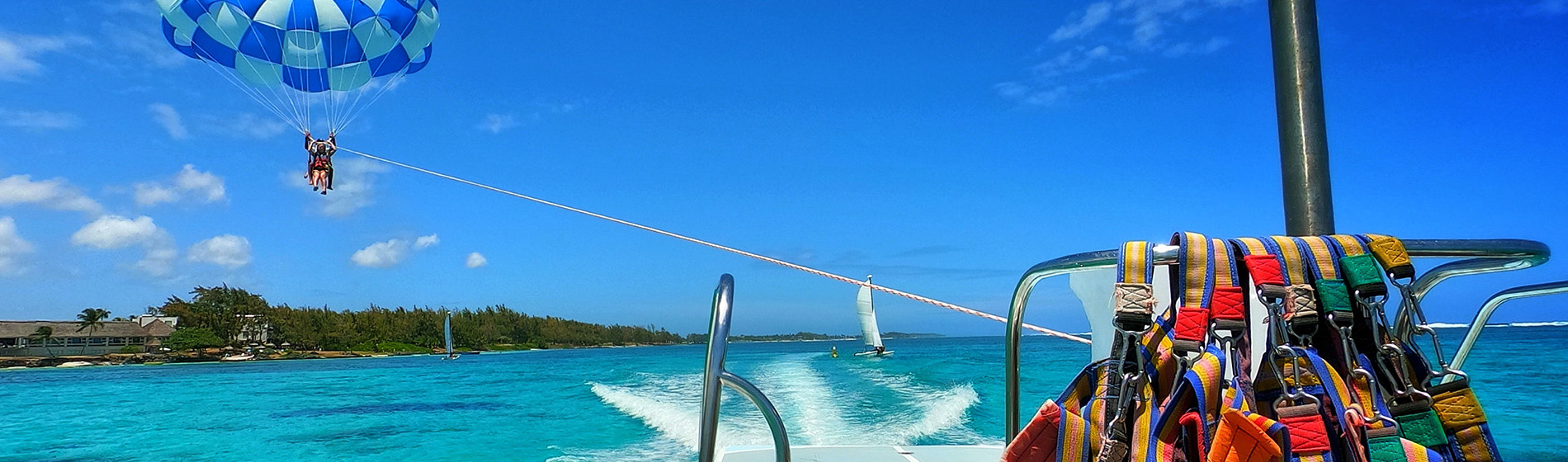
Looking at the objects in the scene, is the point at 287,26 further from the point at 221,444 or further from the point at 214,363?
the point at 214,363

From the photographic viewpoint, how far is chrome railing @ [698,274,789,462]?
1.02 metres

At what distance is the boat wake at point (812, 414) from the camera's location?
9.78 m

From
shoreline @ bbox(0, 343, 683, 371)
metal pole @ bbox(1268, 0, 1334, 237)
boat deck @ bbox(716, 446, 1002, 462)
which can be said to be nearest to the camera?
metal pole @ bbox(1268, 0, 1334, 237)

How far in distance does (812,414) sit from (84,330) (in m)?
64.5

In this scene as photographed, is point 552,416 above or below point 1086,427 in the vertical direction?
below

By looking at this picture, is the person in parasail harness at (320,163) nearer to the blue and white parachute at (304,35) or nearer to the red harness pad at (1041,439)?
the blue and white parachute at (304,35)

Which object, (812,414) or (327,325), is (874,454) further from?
(327,325)

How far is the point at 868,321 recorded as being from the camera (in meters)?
36.4

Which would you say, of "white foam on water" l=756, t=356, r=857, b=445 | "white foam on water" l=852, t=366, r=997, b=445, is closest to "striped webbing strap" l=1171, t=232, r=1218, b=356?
"white foam on water" l=756, t=356, r=857, b=445

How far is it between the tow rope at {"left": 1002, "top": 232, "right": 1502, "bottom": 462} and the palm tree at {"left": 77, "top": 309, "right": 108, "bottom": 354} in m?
71.8

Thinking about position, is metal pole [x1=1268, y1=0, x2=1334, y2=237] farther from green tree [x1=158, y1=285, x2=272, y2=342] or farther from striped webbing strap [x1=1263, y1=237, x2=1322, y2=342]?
green tree [x1=158, y1=285, x2=272, y2=342]

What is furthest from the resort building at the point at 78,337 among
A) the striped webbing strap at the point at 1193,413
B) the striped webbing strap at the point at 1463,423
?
the striped webbing strap at the point at 1463,423

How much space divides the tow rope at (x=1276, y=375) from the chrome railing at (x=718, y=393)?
0.31 m

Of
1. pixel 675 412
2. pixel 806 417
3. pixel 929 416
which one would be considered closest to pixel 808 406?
pixel 806 417
